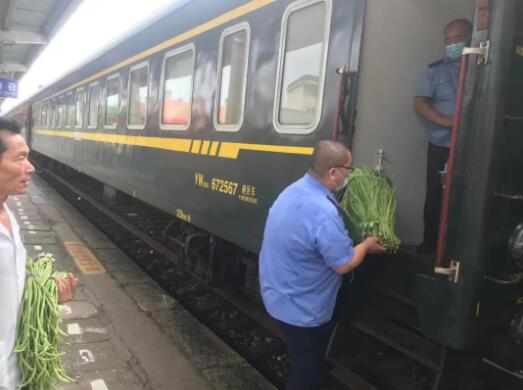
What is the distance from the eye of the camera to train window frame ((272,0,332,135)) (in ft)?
11.0

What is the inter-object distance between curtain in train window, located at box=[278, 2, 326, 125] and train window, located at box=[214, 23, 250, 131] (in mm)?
552

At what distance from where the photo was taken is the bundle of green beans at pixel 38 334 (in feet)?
5.90

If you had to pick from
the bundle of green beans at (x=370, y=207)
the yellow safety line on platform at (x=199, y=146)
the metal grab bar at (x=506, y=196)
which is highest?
the yellow safety line on platform at (x=199, y=146)

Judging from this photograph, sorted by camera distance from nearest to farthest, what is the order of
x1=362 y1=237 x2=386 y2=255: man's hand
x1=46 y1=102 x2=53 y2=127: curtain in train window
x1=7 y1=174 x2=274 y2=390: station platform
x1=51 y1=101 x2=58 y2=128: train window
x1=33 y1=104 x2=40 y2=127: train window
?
x1=362 y1=237 x2=386 y2=255: man's hand → x1=7 y1=174 x2=274 y2=390: station platform → x1=51 y1=101 x2=58 y2=128: train window → x1=46 y1=102 x2=53 y2=127: curtain in train window → x1=33 y1=104 x2=40 y2=127: train window

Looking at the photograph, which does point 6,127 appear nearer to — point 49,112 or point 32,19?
point 32,19

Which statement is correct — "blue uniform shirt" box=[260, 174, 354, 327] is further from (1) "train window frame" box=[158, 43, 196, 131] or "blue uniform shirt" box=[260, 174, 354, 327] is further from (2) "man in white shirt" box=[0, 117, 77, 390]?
(1) "train window frame" box=[158, 43, 196, 131]

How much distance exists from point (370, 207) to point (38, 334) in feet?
5.37

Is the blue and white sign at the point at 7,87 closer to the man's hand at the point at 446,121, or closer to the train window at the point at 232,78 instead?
the train window at the point at 232,78

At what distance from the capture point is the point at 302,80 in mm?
3598

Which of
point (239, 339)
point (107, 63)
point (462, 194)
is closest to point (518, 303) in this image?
point (462, 194)

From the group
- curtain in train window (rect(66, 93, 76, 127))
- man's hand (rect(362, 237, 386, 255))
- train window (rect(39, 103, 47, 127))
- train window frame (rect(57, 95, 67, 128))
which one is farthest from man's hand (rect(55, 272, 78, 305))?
train window (rect(39, 103, 47, 127))

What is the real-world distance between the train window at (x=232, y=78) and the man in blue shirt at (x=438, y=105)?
5.07 feet

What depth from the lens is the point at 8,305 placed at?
5.57ft

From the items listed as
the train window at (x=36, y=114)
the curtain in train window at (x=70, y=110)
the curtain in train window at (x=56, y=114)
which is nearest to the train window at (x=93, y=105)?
the curtain in train window at (x=70, y=110)
